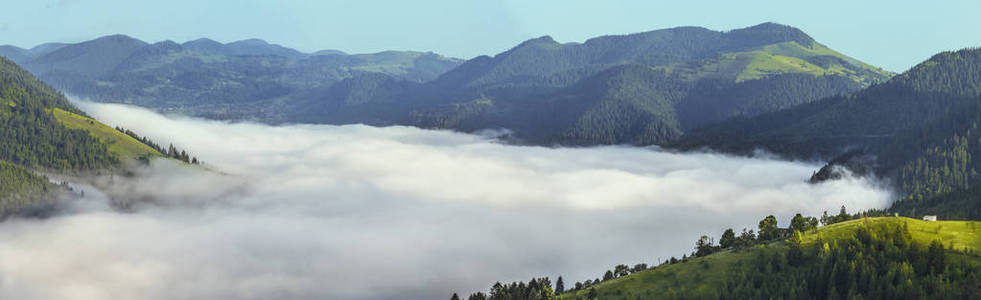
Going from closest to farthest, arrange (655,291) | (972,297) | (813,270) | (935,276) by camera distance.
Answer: (972,297) < (935,276) < (813,270) < (655,291)

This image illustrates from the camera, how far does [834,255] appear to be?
186 metres

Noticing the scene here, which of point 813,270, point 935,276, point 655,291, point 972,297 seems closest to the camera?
point 972,297

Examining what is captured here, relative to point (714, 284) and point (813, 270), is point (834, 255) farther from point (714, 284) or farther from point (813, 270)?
point (714, 284)

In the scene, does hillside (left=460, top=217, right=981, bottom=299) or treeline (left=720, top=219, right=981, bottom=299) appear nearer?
treeline (left=720, top=219, right=981, bottom=299)

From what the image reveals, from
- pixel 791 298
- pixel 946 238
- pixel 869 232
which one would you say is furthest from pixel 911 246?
pixel 791 298

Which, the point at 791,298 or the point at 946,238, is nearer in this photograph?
the point at 791,298

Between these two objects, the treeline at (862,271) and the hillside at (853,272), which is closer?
the treeline at (862,271)

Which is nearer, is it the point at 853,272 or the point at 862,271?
the point at 862,271

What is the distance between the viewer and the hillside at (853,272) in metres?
168

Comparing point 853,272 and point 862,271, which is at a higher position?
point 862,271

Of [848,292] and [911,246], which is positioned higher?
[911,246]

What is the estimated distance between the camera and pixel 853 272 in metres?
177

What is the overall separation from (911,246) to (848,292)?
27238mm

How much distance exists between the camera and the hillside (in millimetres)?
168500
